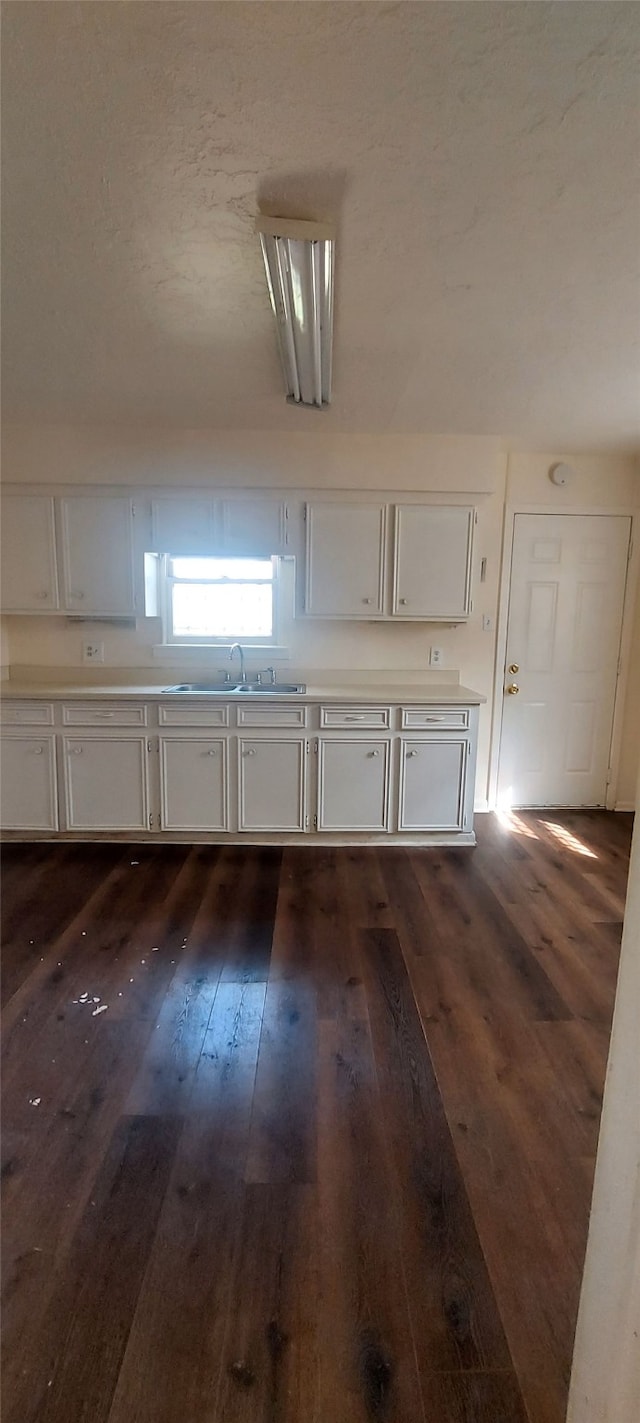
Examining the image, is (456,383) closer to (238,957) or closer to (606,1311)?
(238,957)

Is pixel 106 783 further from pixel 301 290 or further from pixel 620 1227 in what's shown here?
pixel 620 1227

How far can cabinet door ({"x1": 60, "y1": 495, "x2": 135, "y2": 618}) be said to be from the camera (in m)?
3.66

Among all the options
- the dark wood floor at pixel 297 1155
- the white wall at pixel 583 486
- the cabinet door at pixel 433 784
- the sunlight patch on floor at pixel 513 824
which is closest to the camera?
the dark wood floor at pixel 297 1155

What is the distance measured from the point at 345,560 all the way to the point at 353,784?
4.53ft

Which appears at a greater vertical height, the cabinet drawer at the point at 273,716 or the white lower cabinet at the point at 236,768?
the cabinet drawer at the point at 273,716

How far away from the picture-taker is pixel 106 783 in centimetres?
357

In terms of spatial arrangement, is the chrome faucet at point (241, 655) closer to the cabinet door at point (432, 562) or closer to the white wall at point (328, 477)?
the white wall at point (328, 477)

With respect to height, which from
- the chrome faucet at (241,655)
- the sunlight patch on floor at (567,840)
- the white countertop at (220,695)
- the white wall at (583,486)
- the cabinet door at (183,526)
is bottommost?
the sunlight patch on floor at (567,840)

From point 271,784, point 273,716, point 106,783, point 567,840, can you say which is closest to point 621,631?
point 567,840

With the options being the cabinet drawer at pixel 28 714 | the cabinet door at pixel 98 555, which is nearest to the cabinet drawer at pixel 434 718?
the cabinet door at pixel 98 555

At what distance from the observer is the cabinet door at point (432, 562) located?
3682 mm

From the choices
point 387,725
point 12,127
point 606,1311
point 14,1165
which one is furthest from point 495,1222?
point 12,127

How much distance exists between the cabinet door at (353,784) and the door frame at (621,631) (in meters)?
1.09

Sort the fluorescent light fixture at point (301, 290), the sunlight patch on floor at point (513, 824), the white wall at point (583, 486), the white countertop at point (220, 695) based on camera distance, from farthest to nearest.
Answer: the white wall at point (583, 486) < the sunlight patch on floor at point (513, 824) < the white countertop at point (220, 695) < the fluorescent light fixture at point (301, 290)
